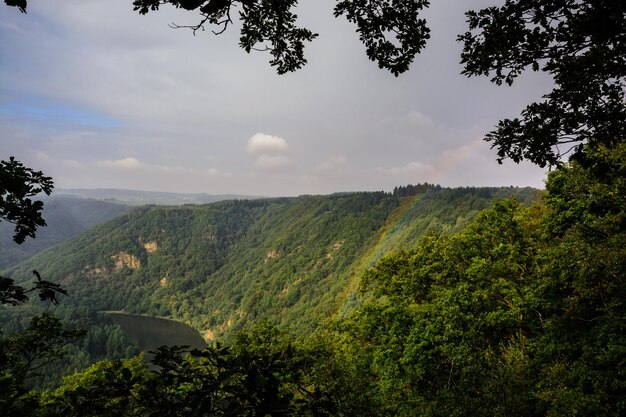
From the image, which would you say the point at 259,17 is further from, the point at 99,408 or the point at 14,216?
the point at 99,408

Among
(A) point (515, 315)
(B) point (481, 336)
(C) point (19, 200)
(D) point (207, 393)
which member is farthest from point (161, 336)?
(D) point (207, 393)

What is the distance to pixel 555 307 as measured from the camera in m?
14.0

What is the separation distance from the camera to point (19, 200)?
4660 mm

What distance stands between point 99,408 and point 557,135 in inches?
274

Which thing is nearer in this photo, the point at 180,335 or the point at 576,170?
the point at 576,170

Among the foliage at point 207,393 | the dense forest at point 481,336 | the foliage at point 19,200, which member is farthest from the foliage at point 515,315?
the foliage at point 19,200

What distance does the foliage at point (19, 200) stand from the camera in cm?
457

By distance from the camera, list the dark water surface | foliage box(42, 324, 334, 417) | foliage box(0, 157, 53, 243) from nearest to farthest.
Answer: foliage box(42, 324, 334, 417)
foliage box(0, 157, 53, 243)
the dark water surface

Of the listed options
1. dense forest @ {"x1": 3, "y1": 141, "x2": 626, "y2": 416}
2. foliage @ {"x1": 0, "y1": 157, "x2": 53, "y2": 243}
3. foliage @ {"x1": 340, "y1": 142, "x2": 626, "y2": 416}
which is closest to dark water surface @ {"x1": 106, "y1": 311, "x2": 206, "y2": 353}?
dense forest @ {"x1": 3, "y1": 141, "x2": 626, "y2": 416}

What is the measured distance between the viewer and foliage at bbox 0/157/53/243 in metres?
4.57

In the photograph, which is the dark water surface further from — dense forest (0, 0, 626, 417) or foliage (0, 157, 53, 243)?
foliage (0, 157, 53, 243)

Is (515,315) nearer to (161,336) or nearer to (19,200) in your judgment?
(19,200)

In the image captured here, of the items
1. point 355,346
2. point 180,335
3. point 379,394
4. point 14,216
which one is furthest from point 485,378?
point 180,335

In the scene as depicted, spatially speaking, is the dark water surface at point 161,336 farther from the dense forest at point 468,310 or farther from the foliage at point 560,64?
the foliage at point 560,64
